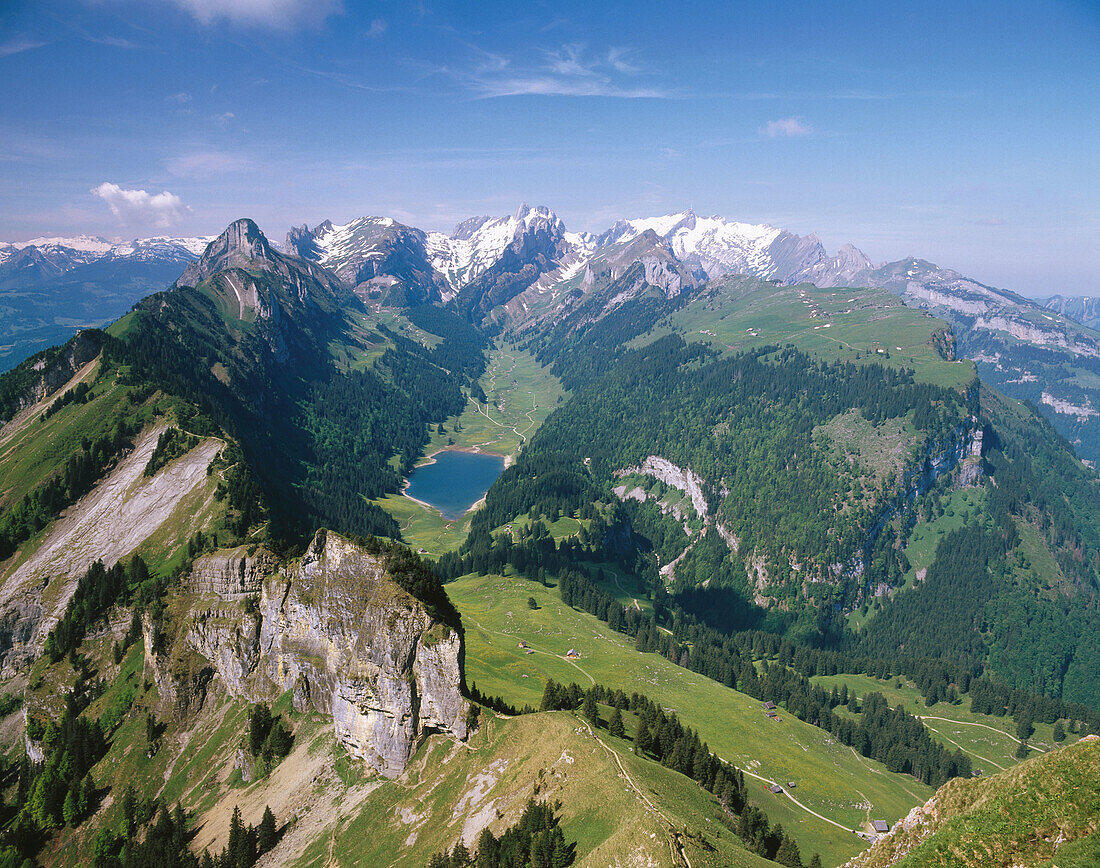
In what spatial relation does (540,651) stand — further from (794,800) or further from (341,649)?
(341,649)

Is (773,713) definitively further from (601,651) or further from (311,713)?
(311,713)

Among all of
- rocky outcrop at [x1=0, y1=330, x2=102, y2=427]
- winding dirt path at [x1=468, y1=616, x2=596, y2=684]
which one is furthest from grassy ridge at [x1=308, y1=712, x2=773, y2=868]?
rocky outcrop at [x1=0, y1=330, x2=102, y2=427]

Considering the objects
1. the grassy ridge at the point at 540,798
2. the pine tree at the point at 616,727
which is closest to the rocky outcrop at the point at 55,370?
the grassy ridge at the point at 540,798

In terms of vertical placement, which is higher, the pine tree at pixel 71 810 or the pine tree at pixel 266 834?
the pine tree at pixel 266 834

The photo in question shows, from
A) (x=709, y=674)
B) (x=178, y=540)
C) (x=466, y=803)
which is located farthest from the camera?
(x=709, y=674)

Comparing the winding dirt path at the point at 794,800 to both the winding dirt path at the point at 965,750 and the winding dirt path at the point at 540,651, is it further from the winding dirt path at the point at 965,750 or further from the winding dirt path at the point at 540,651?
the winding dirt path at the point at 965,750

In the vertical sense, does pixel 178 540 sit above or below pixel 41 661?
above

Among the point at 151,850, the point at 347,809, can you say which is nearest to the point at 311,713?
the point at 347,809

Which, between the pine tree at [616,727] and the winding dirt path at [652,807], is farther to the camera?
the pine tree at [616,727]

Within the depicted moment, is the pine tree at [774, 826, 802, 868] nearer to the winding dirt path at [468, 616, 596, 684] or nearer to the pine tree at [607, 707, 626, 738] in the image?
the pine tree at [607, 707, 626, 738]
